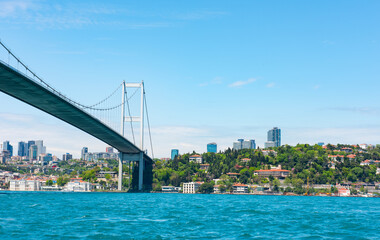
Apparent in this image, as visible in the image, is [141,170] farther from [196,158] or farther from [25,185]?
[196,158]

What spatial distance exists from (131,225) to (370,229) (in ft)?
36.0

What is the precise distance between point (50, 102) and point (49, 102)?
0.10 metres

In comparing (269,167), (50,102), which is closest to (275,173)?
(269,167)

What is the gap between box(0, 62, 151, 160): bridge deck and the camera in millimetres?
38103

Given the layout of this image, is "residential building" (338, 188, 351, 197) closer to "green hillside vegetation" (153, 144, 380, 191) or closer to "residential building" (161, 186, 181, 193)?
"green hillside vegetation" (153, 144, 380, 191)

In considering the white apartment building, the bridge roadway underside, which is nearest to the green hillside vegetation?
the white apartment building

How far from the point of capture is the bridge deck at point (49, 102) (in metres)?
38.1

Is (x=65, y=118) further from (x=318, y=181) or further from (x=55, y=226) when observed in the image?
(x=318, y=181)

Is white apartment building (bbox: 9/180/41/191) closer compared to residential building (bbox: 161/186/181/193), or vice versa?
residential building (bbox: 161/186/181/193)

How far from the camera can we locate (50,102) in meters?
46.8

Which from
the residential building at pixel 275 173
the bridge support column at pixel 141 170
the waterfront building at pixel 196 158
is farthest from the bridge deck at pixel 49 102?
the waterfront building at pixel 196 158

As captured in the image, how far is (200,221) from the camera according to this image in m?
22.9

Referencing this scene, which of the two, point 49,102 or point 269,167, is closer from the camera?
point 49,102

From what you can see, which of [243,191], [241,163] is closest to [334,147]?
[241,163]
